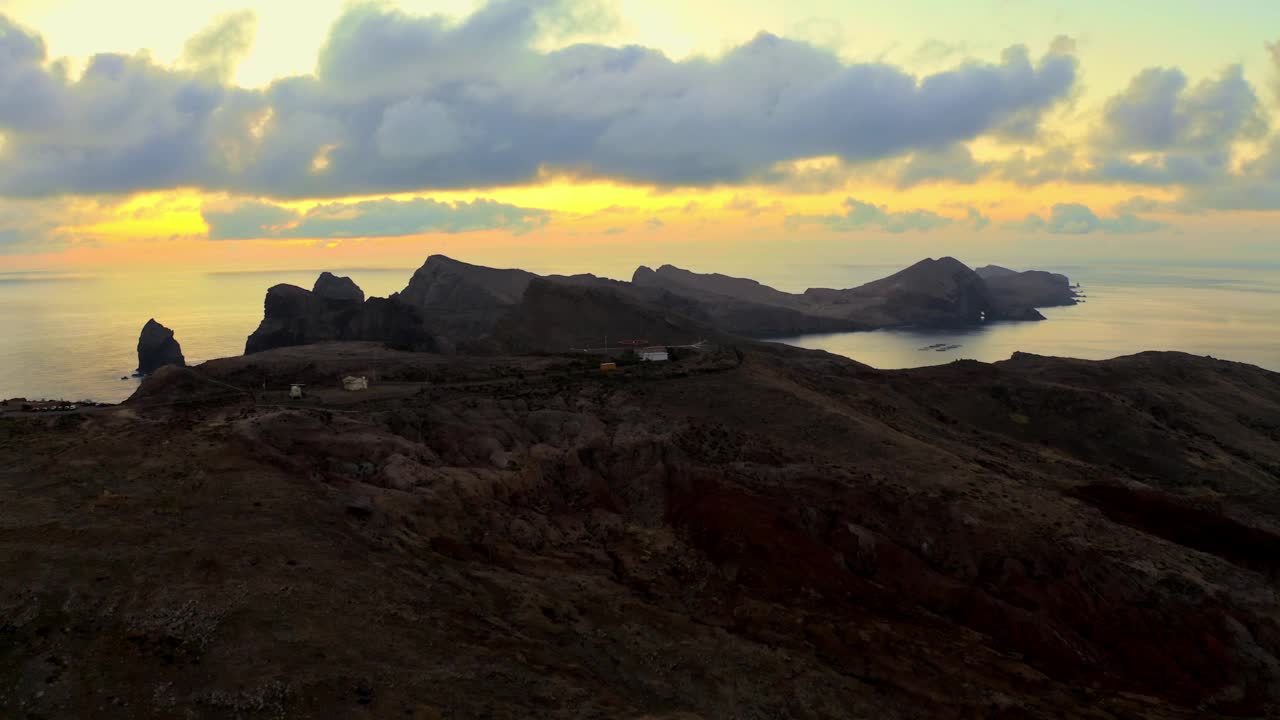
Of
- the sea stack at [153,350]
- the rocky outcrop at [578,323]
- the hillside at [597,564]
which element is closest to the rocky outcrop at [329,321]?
the rocky outcrop at [578,323]

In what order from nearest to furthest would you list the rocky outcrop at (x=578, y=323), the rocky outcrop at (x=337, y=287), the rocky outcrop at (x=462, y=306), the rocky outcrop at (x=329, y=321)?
the rocky outcrop at (x=578, y=323) < the rocky outcrop at (x=329, y=321) < the rocky outcrop at (x=337, y=287) < the rocky outcrop at (x=462, y=306)

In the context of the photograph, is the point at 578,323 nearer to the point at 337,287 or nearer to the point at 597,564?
the point at 337,287

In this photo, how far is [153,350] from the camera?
480ft

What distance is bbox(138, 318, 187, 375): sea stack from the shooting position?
479 feet

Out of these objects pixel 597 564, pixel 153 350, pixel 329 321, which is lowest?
pixel 597 564

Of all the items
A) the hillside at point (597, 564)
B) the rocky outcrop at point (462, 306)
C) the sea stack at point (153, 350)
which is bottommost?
the hillside at point (597, 564)

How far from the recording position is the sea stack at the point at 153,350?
479ft

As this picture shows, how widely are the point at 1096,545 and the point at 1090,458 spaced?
107 feet

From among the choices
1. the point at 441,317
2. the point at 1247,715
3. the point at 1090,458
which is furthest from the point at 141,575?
the point at 441,317

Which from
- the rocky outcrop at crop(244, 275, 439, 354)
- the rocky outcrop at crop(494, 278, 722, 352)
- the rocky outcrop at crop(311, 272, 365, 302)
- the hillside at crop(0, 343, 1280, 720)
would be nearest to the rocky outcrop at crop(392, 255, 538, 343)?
the rocky outcrop at crop(311, 272, 365, 302)

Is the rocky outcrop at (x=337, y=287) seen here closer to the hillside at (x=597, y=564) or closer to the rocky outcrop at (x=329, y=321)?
the rocky outcrop at (x=329, y=321)

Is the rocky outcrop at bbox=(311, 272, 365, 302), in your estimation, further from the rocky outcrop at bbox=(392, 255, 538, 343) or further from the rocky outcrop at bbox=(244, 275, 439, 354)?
the rocky outcrop at bbox=(244, 275, 439, 354)

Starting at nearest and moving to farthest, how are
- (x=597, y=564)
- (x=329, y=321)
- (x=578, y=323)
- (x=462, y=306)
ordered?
(x=597, y=564) < (x=578, y=323) < (x=329, y=321) < (x=462, y=306)

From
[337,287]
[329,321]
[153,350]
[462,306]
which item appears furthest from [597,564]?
[462,306]
